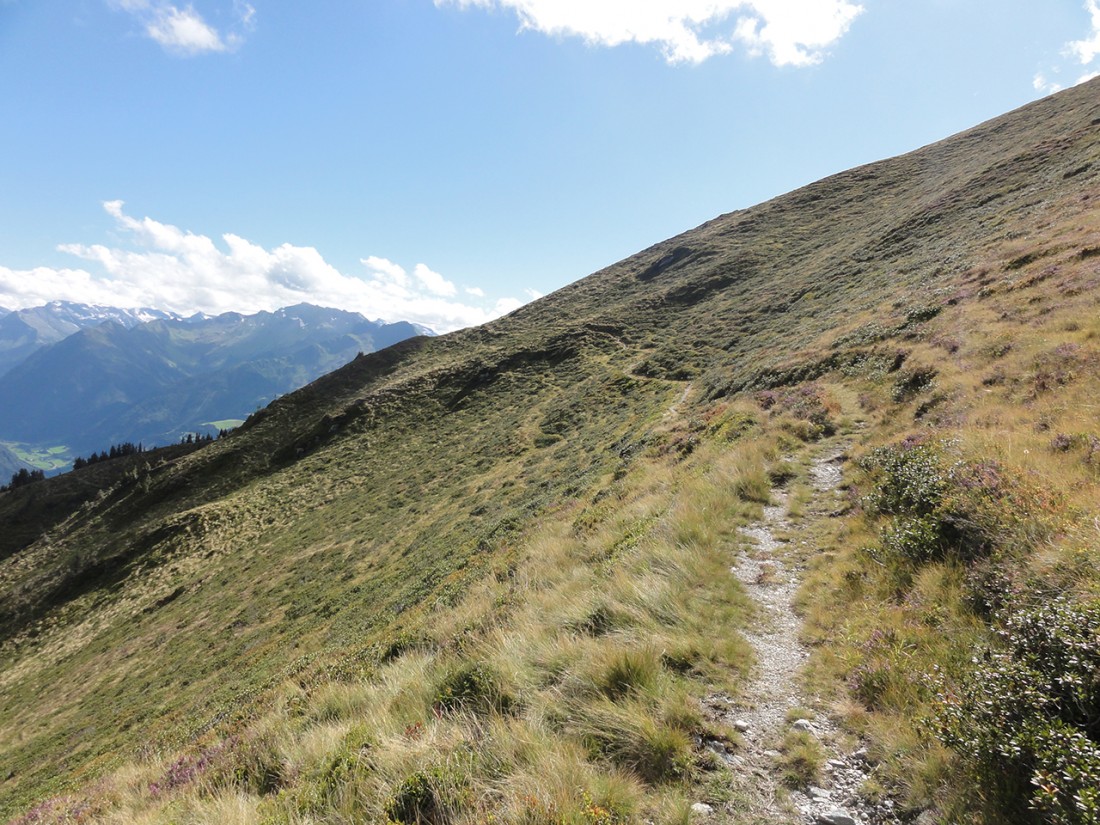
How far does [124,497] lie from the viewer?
2206 inches

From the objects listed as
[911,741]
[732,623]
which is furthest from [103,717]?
[911,741]

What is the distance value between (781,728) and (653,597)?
218 centimetres

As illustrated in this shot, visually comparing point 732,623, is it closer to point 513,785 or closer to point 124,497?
point 513,785

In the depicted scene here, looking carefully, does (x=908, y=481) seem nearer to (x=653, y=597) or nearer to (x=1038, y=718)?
(x=653, y=597)

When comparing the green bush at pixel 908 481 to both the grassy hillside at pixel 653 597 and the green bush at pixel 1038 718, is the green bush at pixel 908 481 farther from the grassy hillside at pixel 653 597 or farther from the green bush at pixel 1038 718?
the green bush at pixel 1038 718

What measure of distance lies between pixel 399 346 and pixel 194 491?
37.7 metres

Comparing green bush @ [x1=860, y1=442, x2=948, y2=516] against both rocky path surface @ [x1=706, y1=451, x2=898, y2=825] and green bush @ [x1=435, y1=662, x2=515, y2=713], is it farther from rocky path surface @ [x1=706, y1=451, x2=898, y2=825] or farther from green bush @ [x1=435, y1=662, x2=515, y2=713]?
green bush @ [x1=435, y1=662, x2=515, y2=713]

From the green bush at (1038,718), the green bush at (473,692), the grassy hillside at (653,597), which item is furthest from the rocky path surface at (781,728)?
the green bush at (473,692)

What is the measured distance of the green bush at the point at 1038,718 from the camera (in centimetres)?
268

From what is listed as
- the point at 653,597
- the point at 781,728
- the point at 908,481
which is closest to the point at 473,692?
the point at 653,597

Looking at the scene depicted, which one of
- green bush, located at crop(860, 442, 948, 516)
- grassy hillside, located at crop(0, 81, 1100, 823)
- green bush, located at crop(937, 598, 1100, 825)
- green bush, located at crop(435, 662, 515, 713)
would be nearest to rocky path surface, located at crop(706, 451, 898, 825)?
grassy hillside, located at crop(0, 81, 1100, 823)

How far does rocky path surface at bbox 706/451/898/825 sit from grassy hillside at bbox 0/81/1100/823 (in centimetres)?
14

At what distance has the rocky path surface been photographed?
350 cm

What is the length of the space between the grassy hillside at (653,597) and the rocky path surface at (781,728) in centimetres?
14
